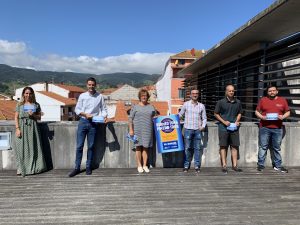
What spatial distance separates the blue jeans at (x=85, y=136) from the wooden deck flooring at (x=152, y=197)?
298 mm

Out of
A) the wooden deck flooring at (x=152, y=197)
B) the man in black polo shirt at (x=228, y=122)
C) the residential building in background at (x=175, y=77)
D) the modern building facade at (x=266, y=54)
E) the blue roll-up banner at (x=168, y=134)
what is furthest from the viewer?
the residential building in background at (x=175, y=77)

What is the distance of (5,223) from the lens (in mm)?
3898

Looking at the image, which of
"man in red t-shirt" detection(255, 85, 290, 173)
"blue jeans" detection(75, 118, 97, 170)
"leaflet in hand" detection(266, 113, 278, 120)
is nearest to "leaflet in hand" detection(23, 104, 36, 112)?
"blue jeans" detection(75, 118, 97, 170)

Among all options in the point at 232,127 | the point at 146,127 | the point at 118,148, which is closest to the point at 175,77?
the point at 118,148

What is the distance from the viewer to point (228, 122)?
5.99 meters

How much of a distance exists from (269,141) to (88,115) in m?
3.55

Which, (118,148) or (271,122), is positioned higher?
(271,122)

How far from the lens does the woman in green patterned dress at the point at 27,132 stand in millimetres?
5754

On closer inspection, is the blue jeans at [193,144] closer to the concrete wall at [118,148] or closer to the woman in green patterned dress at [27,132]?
the concrete wall at [118,148]

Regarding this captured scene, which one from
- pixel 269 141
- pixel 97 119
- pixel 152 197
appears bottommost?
A: pixel 152 197

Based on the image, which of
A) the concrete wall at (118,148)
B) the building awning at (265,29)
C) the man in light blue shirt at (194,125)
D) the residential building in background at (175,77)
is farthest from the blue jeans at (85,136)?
the residential building in background at (175,77)

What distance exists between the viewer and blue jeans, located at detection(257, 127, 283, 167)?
6168 millimetres

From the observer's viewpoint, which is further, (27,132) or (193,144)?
(193,144)

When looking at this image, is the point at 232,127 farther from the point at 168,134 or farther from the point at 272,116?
the point at 168,134
